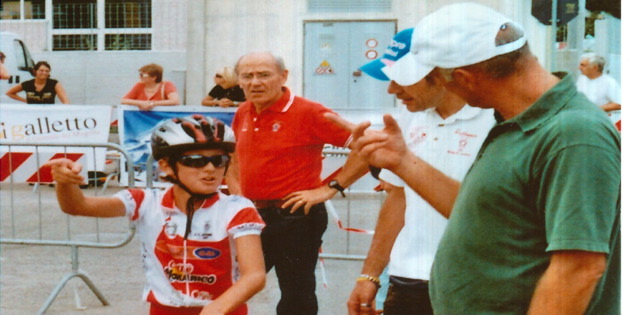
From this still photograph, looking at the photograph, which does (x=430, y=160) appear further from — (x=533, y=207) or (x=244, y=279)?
(x=533, y=207)

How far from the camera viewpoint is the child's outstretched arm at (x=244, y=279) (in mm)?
2221

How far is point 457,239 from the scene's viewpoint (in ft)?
5.49

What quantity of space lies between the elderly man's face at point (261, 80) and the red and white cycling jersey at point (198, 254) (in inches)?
60.7

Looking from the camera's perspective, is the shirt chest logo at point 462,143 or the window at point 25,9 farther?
the window at point 25,9

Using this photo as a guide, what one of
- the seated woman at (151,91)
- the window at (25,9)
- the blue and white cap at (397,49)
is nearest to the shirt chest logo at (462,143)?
the blue and white cap at (397,49)

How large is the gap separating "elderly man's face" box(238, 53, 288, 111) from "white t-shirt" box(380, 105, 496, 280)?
1458mm

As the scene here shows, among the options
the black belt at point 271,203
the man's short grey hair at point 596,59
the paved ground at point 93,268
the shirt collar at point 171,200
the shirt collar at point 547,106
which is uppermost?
the man's short grey hair at point 596,59

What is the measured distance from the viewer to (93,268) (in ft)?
20.1

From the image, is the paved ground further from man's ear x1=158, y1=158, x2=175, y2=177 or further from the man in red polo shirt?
man's ear x1=158, y1=158, x2=175, y2=177

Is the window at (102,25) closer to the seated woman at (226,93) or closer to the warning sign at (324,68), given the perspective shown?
the warning sign at (324,68)

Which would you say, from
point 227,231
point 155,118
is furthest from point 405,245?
point 155,118

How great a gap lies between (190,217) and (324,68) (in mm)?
8446

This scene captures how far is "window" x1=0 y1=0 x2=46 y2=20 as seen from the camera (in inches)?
508

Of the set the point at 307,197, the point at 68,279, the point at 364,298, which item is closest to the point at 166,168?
the point at 364,298
